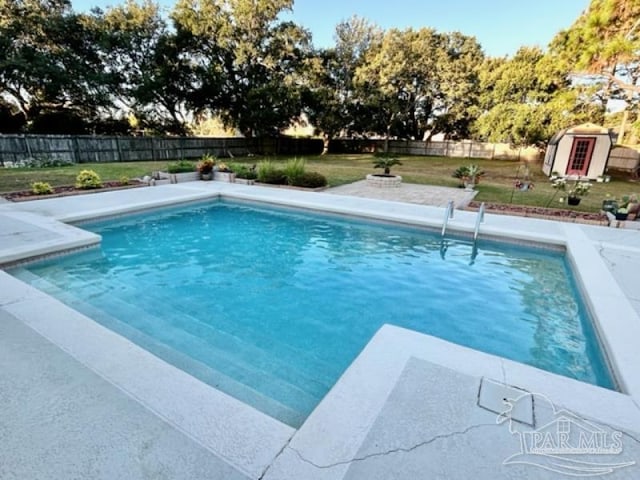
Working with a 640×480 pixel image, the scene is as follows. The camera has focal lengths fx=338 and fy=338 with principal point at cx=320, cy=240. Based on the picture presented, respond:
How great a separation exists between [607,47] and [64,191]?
15496mm

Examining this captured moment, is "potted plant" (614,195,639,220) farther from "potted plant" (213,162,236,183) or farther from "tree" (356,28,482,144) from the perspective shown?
"tree" (356,28,482,144)

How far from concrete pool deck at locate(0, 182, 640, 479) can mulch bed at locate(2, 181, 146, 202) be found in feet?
19.2

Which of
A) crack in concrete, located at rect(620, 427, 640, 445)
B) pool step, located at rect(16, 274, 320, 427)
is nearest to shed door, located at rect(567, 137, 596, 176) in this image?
crack in concrete, located at rect(620, 427, 640, 445)

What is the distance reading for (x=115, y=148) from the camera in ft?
48.3

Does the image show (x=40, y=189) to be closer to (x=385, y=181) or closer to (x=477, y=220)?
(x=385, y=181)

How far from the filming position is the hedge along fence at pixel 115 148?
12.1 m

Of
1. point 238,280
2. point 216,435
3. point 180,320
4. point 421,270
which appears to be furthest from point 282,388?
point 421,270

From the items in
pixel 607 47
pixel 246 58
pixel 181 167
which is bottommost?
pixel 181 167

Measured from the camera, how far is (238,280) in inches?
180

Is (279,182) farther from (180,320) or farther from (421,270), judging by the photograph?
(180,320)

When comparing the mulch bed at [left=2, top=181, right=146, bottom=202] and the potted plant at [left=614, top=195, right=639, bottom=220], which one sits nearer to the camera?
the potted plant at [left=614, top=195, right=639, bottom=220]

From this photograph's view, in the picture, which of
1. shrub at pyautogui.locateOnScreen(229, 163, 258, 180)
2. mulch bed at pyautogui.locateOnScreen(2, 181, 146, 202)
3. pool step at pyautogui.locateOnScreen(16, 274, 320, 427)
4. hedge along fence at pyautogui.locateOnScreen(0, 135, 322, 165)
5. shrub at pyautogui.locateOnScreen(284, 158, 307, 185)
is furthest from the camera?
hedge along fence at pyautogui.locateOnScreen(0, 135, 322, 165)

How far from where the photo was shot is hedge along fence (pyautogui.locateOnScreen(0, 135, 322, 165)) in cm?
1215

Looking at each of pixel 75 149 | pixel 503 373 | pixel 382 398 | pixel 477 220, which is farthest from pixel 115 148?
pixel 503 373
